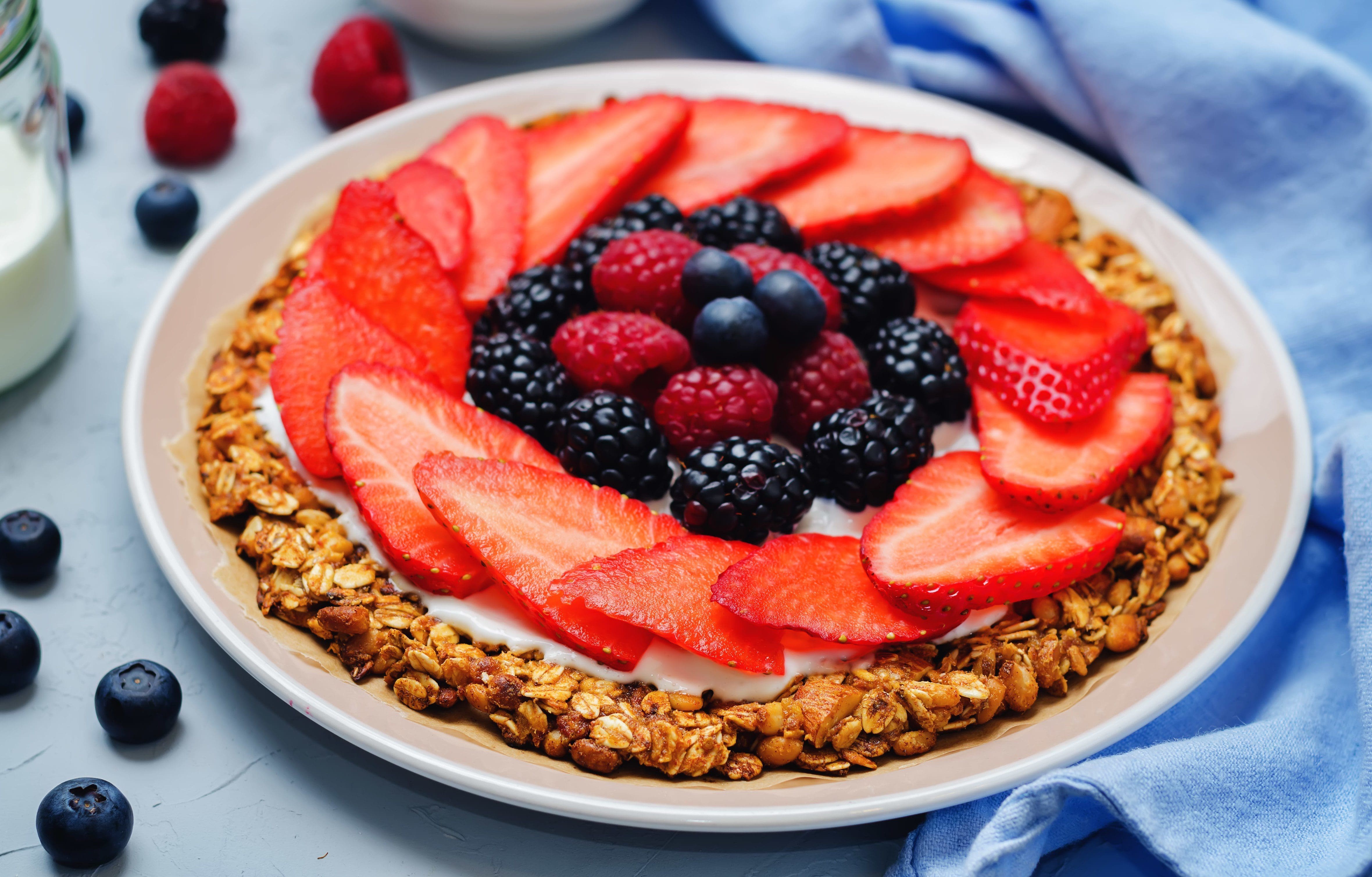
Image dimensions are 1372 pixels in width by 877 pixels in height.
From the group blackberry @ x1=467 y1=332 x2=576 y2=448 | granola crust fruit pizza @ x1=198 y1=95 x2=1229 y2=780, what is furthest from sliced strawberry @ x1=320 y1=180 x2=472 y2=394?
blackberry @ x1=467 y1=332 x2=576 y2=448

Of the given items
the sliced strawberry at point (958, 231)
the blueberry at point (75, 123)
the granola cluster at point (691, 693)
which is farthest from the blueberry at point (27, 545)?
the sliced strawberry at point (958, 231)

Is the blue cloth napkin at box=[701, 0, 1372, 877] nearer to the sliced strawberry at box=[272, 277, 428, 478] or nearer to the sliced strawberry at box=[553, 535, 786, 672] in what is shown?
the sliced strawberry at box=[553, 535, 786, 672]

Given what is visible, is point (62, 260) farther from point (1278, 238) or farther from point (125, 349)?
point (1278, 238)

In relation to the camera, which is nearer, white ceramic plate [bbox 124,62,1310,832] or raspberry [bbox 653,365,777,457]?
white ceramic plate [bbox 124,62,1310,832]

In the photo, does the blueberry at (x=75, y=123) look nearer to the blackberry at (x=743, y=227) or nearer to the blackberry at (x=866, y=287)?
the blackberry at (x=743, y=227)

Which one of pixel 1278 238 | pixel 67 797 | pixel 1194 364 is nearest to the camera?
pixel 67 797

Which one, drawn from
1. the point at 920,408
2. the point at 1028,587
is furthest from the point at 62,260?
the point at 1028,587

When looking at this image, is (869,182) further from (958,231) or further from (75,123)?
(75,123)
